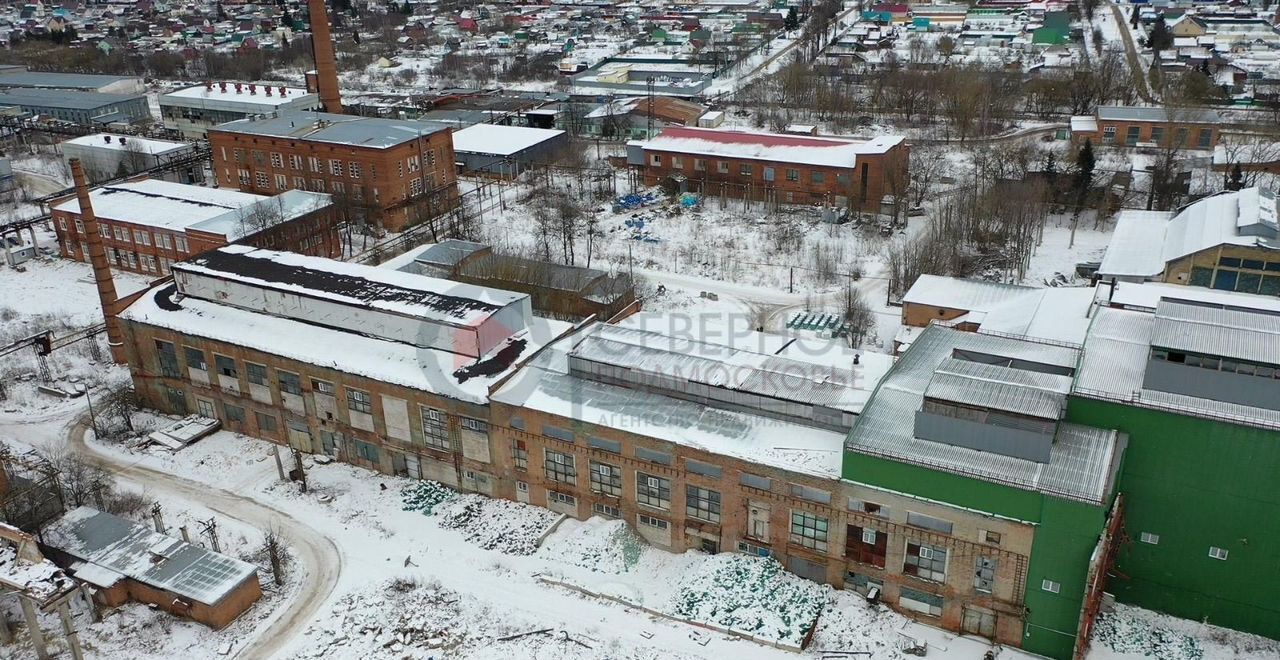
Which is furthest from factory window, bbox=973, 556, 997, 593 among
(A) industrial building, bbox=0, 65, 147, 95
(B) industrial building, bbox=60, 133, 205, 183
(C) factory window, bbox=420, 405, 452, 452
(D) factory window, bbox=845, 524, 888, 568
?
(A) industrial building, bbox=0, 65, 147, 95

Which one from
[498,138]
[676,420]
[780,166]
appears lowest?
[676,420]

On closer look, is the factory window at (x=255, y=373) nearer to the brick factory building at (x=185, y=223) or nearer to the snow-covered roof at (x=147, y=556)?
the snow-covered roof at (x=147, y=556)

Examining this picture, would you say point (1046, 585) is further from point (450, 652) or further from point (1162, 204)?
point (1162, 204)

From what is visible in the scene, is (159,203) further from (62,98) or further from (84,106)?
(62,98)

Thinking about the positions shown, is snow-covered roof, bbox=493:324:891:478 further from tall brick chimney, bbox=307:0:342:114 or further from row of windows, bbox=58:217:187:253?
tall brick chimney, bbox=307:0:342:114

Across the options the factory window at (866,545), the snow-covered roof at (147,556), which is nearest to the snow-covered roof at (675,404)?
the factory window at (866,545)

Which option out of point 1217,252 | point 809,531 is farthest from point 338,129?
point 1217,252

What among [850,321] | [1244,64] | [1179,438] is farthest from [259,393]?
[1244,64]
